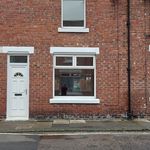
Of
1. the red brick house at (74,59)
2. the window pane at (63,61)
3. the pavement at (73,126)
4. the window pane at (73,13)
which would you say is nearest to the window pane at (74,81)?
the red brick house at (74,59)

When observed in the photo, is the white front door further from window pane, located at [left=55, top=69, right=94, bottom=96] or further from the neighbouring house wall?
the neighbouring house wall

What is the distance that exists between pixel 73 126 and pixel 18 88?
11.5ft

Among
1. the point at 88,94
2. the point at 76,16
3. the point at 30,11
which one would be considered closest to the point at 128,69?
the point at 88,94

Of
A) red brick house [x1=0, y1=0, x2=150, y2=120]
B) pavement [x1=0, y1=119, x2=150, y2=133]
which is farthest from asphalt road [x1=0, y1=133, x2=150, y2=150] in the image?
red brick house [x1=0, y1=0, x2=150, y2=120]

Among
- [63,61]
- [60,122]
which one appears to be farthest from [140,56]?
[60,122]

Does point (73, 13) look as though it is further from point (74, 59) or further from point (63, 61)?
point (63, 61)

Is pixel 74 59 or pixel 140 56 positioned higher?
pixel 140 56

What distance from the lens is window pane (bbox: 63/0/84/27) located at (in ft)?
59.1

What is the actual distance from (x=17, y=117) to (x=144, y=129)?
568 centimetres

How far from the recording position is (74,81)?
706 inches

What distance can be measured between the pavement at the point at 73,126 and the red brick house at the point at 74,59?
70 cm

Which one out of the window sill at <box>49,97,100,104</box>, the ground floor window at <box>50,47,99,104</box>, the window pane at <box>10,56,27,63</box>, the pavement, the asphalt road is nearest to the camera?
the asphalt road

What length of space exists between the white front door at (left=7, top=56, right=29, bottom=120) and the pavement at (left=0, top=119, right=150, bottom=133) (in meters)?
0.66

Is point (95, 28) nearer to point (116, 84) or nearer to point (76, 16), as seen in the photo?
point (76, 16)
